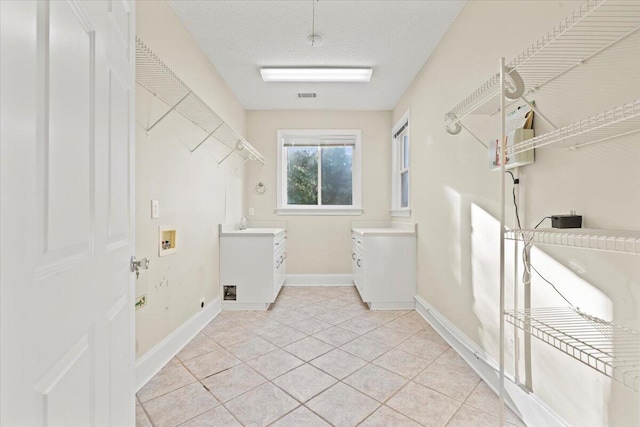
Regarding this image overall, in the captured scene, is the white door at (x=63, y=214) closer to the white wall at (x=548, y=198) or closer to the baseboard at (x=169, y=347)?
the baseboard at (x=169, y=347)

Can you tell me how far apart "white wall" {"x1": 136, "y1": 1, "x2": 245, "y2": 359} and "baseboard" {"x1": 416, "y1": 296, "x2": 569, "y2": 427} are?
2201 mm

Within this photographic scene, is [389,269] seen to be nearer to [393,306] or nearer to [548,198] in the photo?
[393,306]

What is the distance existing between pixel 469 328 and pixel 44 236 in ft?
7.85

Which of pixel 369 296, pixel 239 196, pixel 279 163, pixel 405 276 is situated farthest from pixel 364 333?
pixel 279 163

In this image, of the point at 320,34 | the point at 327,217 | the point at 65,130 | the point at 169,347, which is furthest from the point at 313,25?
the point at 169,347

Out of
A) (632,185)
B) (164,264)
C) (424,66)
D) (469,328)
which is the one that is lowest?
(469,328)

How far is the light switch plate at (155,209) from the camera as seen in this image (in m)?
1.95

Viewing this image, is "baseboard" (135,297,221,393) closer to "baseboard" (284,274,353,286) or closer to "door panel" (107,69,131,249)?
"door panel" (107,69,131,249)

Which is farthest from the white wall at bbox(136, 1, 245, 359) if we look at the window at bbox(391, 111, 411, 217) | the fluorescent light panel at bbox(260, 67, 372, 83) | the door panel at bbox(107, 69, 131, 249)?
the window at bbox(391, 111, 411, 217)

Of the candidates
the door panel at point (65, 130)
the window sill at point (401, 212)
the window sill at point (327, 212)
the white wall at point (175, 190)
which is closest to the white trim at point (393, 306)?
the window sill at point (401, 212)

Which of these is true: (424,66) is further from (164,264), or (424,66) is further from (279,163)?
(164,264)

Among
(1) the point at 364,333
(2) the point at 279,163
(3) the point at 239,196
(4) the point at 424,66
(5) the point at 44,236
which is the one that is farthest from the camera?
(2) the point at 279,163

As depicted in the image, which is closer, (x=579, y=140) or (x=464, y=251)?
(x=579, y=140)

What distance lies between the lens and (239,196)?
4.01m
